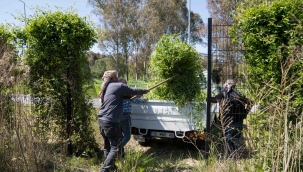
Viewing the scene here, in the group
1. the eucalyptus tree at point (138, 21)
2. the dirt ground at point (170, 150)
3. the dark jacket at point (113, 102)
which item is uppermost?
the eucalyptus tree at point (138, 21)

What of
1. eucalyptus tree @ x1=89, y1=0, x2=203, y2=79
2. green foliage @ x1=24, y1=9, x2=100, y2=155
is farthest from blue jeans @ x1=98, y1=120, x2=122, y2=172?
eucalyptus tree @ x1=89, y1=0, x2=203, y2=79

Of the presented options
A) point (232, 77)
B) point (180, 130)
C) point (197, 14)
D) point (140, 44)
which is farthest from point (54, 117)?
point (197, 14)

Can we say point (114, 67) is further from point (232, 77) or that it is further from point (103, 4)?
point (232, 77)

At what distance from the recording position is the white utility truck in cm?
548

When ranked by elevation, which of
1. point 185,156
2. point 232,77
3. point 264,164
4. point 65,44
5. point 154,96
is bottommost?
point 185,156

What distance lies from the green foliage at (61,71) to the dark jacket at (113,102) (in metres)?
0.99

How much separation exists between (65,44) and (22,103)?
1.48 m

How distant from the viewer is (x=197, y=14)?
37125mm

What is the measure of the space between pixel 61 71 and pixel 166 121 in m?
2.44

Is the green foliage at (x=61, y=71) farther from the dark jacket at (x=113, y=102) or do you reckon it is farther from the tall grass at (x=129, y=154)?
the dark jacket at (x=113, y=102)

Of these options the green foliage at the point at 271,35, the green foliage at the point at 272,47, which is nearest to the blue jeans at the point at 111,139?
the green foliage at the point at 272,47

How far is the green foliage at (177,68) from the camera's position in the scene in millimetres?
5676

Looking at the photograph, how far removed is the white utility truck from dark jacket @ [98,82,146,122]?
46.6 inches

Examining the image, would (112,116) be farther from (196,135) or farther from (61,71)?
(196,135)
